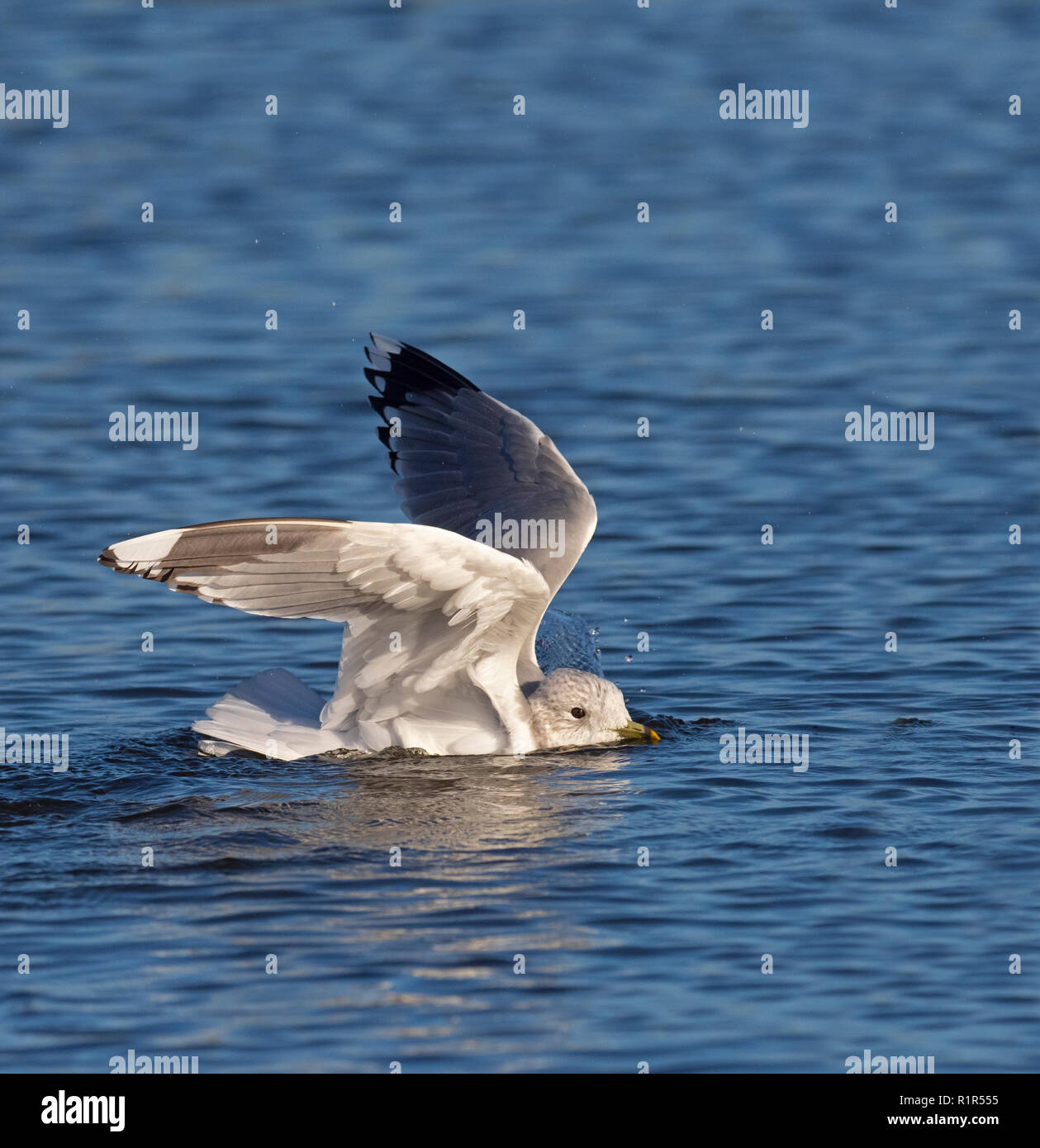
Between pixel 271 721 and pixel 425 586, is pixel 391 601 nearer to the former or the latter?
pixel 425 586

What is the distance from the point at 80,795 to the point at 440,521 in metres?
3.09

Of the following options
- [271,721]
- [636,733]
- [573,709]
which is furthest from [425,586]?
[636,733]

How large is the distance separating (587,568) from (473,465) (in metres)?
1.95

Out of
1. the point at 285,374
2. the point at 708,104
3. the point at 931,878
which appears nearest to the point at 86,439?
the point at 285,374

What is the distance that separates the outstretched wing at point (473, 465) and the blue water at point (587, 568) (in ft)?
3.78

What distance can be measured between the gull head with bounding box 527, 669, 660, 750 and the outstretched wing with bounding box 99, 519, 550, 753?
0.12m

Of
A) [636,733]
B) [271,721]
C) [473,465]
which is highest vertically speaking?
[473,465]

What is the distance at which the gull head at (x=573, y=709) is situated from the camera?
10.0 m

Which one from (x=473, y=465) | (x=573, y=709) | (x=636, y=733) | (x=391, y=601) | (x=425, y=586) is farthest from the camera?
(x=473, y=465)

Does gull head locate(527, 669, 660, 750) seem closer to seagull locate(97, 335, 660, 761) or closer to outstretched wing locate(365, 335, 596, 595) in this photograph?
seagull locate(97, 335, 660, 761)

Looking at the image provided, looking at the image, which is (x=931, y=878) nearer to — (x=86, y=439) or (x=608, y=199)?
(x=86, y=439)

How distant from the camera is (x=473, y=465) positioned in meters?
11.6

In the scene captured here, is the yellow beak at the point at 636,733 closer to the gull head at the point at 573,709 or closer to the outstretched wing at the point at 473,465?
the gull head at the point at 573,709

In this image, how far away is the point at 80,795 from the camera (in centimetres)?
904
